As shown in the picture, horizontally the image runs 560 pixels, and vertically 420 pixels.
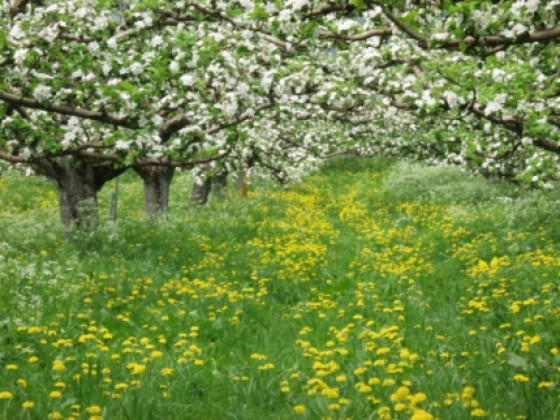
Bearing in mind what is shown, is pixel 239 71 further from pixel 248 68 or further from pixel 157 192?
pixel 157 192

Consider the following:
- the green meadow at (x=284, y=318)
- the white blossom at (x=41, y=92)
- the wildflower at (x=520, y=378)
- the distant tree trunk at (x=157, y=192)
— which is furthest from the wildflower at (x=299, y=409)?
the distant tree trunk at (x=157, y=192)

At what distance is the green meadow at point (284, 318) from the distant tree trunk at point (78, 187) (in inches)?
17.5

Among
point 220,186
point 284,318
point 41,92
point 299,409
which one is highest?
point 41,92

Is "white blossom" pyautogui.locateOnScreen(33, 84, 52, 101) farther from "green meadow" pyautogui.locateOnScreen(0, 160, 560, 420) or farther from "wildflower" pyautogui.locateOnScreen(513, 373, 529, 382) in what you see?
"wildflower" pyautogui.locateOnScreen(513, 373, 529, 382)

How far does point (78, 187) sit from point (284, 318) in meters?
7.19

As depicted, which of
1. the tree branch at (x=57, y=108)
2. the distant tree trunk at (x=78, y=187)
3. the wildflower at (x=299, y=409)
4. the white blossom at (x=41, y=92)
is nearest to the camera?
the wildflower at (x=299, y=409)

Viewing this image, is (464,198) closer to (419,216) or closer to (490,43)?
(419,216)

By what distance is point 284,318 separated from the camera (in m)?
9.17

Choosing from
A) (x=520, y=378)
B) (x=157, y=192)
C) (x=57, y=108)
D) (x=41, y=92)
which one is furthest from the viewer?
(x=157, y=192)

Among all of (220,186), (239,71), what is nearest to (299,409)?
(239,71)

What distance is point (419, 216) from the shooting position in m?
20.0

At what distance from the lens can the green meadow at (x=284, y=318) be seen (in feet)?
17.2

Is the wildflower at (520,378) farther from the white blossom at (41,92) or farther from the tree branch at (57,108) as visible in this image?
the white blossom at (41,92)

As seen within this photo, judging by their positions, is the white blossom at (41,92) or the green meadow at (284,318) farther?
the white blossom at (41,92)
